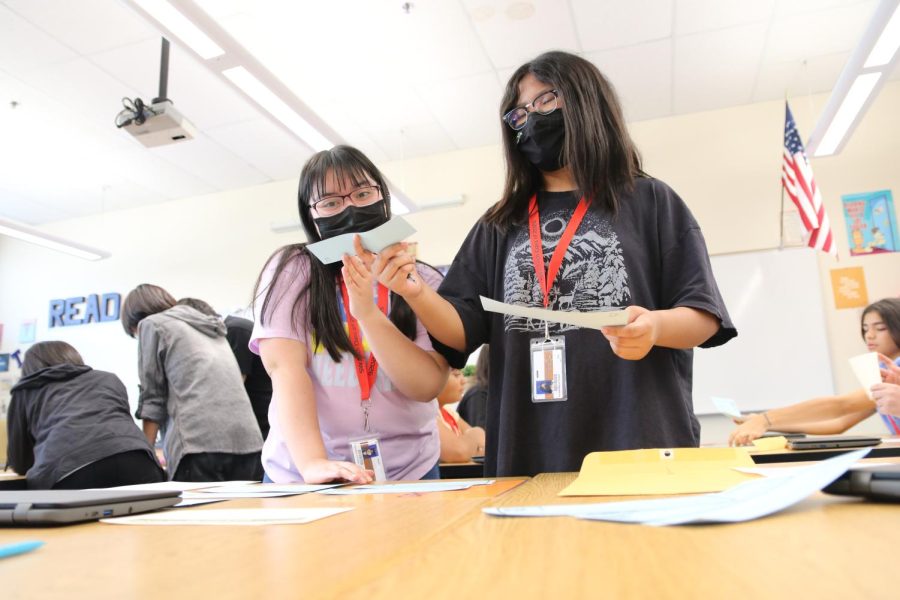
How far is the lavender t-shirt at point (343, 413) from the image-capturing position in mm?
1375

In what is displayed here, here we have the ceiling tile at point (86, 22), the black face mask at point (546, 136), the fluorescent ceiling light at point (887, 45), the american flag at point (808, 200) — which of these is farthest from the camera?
the american flag at point (808, 200)

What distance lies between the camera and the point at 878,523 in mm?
448

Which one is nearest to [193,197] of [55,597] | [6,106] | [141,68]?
[6,106]

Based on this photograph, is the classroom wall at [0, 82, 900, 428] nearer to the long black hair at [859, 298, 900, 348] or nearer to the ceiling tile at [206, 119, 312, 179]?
the ceiling tile at [206, 119, 312, 179]

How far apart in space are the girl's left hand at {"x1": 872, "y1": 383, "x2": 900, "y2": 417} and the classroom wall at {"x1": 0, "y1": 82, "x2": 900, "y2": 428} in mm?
2902

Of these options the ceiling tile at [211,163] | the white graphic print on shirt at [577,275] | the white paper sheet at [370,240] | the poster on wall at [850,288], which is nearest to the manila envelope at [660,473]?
the white graphic print on shirt at [577,275]

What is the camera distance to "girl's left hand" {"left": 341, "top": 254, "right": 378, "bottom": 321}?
3.97 feet

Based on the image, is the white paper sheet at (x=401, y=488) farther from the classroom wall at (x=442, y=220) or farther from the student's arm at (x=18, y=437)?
the classroom wall at (x=442, y=220)

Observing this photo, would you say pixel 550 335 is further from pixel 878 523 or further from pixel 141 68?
pixel 141 68

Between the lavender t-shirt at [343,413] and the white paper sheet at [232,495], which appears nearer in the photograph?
the white paper sheet at [232,495]

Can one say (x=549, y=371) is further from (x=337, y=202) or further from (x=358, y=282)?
(x=337, y=202)

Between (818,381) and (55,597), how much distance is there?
525cm

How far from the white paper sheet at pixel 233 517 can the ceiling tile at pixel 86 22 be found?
12.4 feet

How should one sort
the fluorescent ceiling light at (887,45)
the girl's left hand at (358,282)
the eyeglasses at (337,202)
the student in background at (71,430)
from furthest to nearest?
the fluorescent ceiling light at (887,45)
the student in background at (71,430)
the eyeglasses at (337,202)
the girl's left hand at (358,282)
